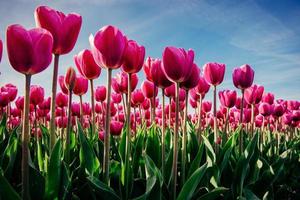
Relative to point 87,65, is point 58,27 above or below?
above

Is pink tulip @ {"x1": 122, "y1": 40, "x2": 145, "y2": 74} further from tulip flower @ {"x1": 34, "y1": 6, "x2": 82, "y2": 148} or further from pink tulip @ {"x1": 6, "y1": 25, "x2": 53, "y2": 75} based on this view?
pink tulip @ {"x1": 6, "y1": 25, "x2": 53, "y2": 75}

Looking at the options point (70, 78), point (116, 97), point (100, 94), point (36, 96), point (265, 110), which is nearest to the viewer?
point (70, 78)

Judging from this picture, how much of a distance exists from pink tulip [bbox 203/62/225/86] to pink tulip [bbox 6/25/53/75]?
5.83 ft

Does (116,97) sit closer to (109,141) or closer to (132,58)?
(132,58)

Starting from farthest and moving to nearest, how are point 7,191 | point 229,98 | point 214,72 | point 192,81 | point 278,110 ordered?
1. point 278,110
2. point 229,98
3. point 214,72
4. point 192,81
5. point 7,191

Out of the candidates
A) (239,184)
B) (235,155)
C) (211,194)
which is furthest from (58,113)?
(211,194)

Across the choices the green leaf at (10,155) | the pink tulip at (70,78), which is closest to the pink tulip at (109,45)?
the pink tulip at (70,78)

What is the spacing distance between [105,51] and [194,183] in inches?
34.2

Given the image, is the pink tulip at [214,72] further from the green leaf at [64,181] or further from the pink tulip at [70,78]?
the green leaf at [64,181]

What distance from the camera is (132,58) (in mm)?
2275

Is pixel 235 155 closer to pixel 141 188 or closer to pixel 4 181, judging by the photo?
pixel 141 188

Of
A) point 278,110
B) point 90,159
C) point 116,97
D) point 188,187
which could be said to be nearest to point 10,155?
point 90,159

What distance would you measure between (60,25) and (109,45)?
0.28 metres

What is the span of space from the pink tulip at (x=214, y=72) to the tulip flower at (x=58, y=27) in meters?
1.45
